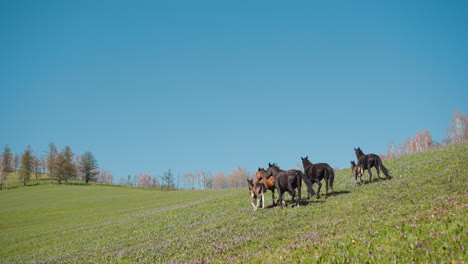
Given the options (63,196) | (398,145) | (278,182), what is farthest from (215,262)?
(398,145)

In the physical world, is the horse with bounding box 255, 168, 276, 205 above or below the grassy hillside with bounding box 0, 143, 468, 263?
above

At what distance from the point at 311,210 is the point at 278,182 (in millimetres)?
3135

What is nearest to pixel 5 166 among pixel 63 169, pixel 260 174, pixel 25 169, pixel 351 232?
pixel 25 169

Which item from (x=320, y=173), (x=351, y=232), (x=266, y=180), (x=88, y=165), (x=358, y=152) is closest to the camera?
(x=351, y=232)

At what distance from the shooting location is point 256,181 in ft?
76.6

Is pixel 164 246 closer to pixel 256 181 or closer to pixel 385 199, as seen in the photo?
pixel 256 181

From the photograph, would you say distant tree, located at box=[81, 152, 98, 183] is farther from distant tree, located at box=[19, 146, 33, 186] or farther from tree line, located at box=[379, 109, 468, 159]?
tree line, located at box=[379, 109, 468, 159]

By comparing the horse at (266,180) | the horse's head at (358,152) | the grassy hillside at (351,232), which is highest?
the horse's head at (358,152)

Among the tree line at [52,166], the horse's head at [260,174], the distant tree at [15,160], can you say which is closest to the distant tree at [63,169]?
the tree line at [52,166]

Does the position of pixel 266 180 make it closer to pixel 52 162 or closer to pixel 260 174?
pixel 260 174

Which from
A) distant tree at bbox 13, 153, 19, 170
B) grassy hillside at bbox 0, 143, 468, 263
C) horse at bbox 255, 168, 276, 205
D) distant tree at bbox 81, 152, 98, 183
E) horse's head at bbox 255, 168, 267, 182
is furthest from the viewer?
distant tree at bbox 13, 153, 19, 170

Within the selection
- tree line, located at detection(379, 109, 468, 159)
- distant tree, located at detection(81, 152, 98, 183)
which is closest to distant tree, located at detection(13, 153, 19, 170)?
distant tree, located at detection(81, 152, 98, 183)

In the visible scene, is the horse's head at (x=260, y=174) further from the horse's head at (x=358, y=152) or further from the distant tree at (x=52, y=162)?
the distant tree at (x=52, y=162)

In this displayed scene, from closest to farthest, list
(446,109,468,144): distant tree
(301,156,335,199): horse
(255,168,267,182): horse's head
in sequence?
(301,156,335,199): horse → (255,168,267,182): horse's head → (446,109,468,144): distant tree
